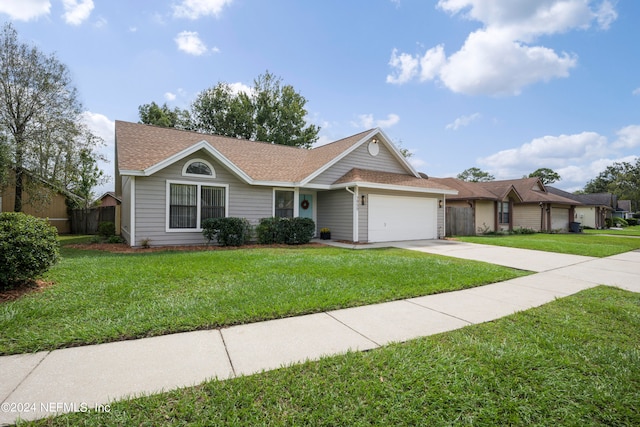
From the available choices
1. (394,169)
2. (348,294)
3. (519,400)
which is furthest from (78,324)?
(394,169)

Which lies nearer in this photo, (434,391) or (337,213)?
(434,391)

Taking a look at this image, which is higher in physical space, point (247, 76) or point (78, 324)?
point (247, 76)

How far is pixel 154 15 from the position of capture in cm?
973

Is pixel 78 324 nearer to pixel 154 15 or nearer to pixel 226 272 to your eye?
pixel 226 272

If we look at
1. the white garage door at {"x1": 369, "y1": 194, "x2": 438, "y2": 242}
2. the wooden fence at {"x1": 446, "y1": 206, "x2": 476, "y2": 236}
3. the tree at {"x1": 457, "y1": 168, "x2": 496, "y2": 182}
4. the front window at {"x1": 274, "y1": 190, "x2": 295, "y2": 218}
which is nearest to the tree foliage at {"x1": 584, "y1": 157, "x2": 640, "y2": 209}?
the tree at {"x1": 457, "y1": 168, "x2": 496, "y2": 182}

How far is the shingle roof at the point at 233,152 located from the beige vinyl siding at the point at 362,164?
456 mm

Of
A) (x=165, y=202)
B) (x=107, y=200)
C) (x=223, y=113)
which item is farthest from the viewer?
(x=223, y=113)

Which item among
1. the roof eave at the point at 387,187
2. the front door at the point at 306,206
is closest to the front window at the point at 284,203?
the front door at the point at 306,206

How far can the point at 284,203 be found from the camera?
13.9m

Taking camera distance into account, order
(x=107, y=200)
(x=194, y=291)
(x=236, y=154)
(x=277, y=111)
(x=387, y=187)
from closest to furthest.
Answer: (x=194, y=291), (x=387, y=187), (x=236, y=154), (x=107, y=200), (x=277, y=111)

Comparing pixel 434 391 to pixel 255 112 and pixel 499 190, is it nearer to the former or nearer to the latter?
pixel 499 190

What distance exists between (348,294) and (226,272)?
9.44 feet

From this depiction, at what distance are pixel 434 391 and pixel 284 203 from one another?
11.9 m

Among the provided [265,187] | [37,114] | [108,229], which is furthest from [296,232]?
[37,114]
